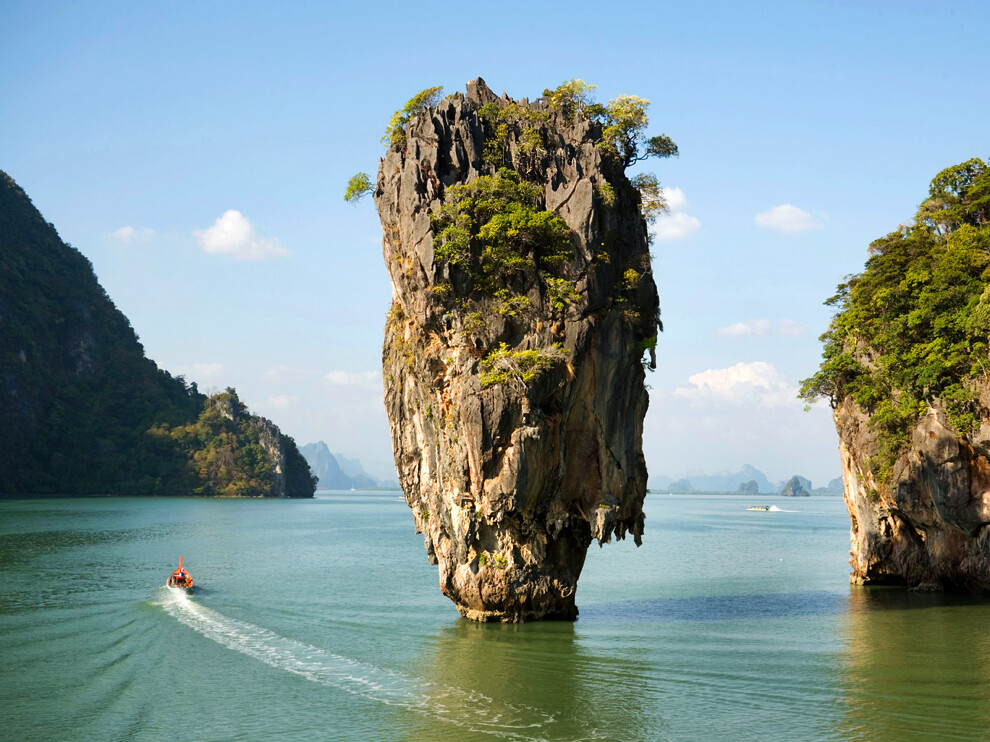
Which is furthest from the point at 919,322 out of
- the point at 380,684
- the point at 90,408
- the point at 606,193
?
the point at 90,408

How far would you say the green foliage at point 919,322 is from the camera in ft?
97.9

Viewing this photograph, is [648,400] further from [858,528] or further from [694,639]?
[858,528]

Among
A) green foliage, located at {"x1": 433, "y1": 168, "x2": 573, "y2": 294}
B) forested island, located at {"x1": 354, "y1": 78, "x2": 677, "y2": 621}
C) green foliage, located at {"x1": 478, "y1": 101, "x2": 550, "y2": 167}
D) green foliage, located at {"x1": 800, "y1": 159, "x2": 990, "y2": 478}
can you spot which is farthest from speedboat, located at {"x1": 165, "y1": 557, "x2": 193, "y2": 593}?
green foliage, located at {"x1": 800, "y1": 159, "x2": 990, "y2": 478}

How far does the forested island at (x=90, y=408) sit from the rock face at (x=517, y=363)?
95425 mm

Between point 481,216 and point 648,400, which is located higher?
point 481,216

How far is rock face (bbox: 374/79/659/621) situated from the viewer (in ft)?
81.1

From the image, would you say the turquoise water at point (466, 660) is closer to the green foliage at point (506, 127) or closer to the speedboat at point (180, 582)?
the speedboat at point (180, 582)

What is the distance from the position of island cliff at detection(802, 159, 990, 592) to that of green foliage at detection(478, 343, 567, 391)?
50.0 feet

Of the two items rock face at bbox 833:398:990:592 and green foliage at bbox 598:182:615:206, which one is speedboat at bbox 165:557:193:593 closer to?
green foliage at bbox 598:182:615:206

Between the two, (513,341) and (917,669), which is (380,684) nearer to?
(513,341)

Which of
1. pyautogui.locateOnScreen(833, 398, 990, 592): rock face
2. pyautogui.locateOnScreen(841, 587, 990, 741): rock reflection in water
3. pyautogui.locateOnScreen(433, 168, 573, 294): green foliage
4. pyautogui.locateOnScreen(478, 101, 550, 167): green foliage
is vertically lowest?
pyautogui.locateOnScreen(841, 587, 990, 741): rock reflection in water

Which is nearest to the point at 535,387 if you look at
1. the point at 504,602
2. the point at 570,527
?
the point at 570,527

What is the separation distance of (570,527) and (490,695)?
816cm

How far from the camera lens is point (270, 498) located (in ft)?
440
